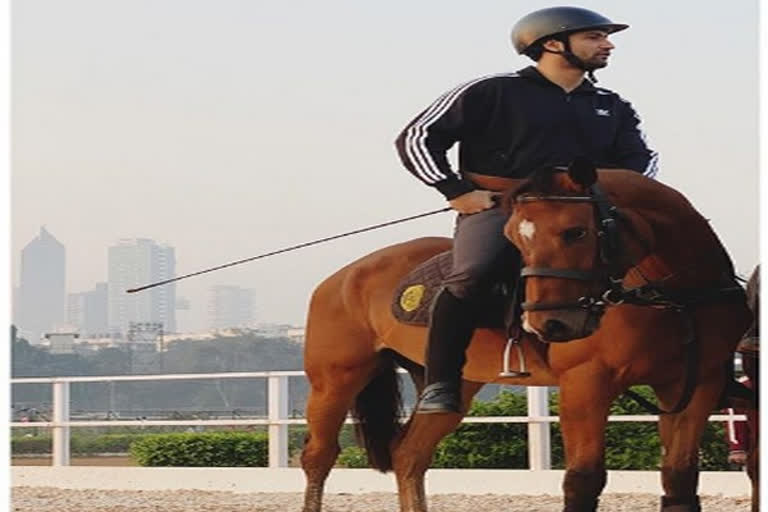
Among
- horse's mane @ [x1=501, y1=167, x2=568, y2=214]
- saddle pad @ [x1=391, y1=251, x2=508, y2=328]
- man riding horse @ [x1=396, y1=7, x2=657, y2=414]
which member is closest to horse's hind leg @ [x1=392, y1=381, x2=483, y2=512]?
saddle pad @ [x1=391, y1=251, x2=508, y2=328]

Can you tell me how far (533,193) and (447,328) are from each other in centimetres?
97

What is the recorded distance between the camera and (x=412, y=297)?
6875 millimetres

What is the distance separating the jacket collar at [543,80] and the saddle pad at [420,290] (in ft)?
3.28

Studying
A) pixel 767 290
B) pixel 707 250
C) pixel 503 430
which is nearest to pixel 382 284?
pixel 707 250

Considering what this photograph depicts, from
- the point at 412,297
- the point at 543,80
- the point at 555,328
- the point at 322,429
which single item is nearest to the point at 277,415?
the point at 322,429

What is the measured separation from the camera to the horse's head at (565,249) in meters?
Result: 4.86

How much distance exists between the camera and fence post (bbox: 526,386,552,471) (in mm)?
11172

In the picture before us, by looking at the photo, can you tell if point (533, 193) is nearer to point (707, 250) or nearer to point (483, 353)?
point (707, 250)

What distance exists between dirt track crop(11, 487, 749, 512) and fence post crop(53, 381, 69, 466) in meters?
1.75

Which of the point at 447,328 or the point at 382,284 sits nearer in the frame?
the point at 447,328

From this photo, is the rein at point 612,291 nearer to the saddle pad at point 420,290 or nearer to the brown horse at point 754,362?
the brown horse at point 754,362

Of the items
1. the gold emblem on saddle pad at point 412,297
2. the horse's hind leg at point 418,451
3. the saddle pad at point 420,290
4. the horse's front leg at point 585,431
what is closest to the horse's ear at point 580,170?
the horse's front leg at point 585,431

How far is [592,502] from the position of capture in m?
5.29

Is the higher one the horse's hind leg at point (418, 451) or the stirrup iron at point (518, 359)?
the stirrup iron at point (518, 359)
